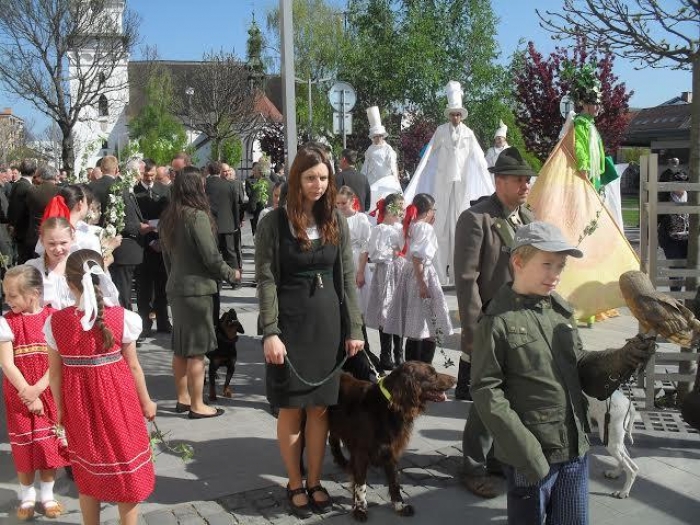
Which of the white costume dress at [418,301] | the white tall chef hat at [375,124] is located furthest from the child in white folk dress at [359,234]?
the white tall chef hat at [375,124]

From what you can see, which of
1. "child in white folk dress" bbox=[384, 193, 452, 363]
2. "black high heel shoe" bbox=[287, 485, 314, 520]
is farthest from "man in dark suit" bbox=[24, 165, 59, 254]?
"black high heel shoe" bbox=[287, 485, 314, 520]

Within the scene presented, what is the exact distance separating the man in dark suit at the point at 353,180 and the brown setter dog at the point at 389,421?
5.66 metres

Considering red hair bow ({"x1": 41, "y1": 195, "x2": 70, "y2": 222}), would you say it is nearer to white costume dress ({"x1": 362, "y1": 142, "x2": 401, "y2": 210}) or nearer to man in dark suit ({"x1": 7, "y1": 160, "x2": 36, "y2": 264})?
man in dark suit ({"x1": 7, "y1": 160, "x2": 36, "y2": 264})

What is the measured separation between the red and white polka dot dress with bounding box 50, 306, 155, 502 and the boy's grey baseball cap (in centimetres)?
194

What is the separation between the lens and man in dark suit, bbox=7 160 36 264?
30.5 feet

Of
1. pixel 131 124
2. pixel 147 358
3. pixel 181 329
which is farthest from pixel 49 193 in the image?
pixel 131 124

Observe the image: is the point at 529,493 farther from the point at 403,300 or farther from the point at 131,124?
the point at 131,124

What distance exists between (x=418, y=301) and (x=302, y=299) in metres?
2.83

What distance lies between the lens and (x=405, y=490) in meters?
4.29

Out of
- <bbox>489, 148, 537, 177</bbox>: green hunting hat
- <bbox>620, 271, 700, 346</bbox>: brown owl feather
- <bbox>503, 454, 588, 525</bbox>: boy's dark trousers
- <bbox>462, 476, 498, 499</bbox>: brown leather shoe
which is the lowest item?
<bbox>462, 476, 498, 499</bbox>: brown leather shoe

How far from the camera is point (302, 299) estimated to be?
12.7 ft

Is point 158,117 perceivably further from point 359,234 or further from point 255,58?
point 359,234

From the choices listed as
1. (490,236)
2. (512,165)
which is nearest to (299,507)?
(490,236)

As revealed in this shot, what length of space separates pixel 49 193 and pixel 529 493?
25.8ft
